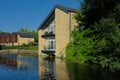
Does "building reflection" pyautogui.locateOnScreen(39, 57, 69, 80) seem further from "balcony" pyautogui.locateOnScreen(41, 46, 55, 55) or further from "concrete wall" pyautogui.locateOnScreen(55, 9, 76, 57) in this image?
"balcony" pyautogui.locateOnScreen(41, 46, 55, 55)

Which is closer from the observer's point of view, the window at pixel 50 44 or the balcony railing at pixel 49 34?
the balcony railing at pixel 49 34

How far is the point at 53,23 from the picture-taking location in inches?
1821

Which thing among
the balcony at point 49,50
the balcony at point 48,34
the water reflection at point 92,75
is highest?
the balcony at point 48,34

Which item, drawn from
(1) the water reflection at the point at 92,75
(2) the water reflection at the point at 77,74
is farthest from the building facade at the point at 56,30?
(1) the water reflection at the point at 92,75

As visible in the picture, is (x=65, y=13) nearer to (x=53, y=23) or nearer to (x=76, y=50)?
(x=53, y=23)

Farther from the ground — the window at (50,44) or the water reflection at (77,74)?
the window at (50,44)

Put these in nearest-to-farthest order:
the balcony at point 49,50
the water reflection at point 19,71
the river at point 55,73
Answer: the river at point 55,73 → the water reflection at point 19,71 → the balcony at point 49,50

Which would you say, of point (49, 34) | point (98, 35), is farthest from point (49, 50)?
point (98, 35)

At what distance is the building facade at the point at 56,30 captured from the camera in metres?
39.8

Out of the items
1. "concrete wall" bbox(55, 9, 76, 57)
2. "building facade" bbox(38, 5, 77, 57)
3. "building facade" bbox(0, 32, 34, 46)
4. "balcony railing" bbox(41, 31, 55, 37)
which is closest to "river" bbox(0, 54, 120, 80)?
"concrete wall" bbox(55, 9, 76, 57)

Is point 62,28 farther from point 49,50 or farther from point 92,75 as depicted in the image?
point 92,75

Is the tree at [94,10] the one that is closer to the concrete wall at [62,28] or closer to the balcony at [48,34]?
the concrete wall at [62,28]

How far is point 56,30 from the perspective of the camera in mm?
42656

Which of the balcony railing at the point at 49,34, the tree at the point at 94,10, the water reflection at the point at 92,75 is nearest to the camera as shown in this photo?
the water reflection at the point at 92,75
